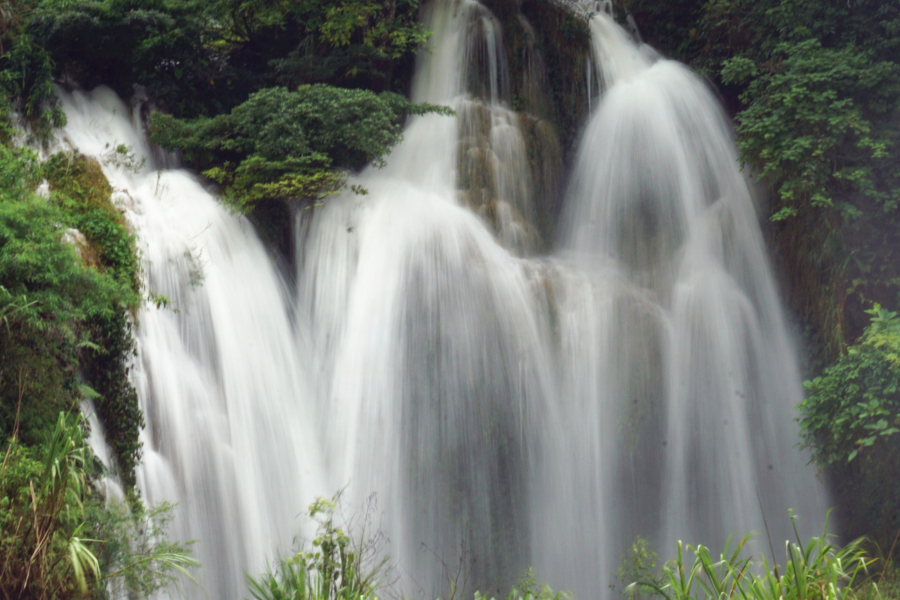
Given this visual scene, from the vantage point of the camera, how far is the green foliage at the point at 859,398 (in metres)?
8.97

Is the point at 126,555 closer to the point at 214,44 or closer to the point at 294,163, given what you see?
the point at 294,163

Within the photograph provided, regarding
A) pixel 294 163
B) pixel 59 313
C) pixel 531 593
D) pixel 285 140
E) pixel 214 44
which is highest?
pixel 214 44

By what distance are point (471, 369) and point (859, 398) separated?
16.3 ft

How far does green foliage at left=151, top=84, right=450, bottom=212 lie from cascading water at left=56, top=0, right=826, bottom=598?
0.41m

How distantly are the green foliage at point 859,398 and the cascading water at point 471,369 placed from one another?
1.14 meters

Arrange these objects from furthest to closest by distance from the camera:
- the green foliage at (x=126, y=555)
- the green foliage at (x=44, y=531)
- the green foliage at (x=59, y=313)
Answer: the green foliage at (x=59, y=313), the green foliage at (x=126, y=555), the green foliage at (x=44, y=531)

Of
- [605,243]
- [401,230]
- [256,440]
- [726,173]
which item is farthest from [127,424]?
[726,173]

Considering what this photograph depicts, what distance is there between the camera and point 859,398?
30.5 feet

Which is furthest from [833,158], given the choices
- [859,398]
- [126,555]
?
[126,555]

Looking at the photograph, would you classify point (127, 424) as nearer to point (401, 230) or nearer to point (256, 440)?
point (256, 440)

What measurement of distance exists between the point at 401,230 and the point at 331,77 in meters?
4.24

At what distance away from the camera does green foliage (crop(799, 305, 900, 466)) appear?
29.4ft

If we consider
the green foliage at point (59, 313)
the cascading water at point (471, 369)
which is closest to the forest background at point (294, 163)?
the green foliage at point (59, 313)

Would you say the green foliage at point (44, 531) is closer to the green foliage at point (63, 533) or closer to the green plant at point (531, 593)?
the green foliage at point (63, 533)
